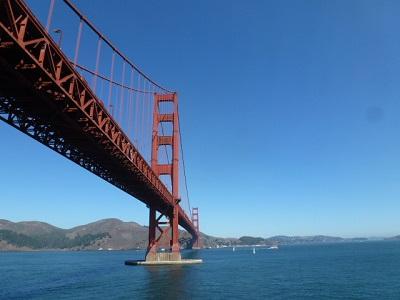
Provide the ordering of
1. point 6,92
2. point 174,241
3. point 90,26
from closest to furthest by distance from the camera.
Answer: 1. point 6,92
2. point 90,26
3. point 174,241

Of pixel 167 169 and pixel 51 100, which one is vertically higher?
pixel 167 169

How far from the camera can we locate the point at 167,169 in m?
67.2

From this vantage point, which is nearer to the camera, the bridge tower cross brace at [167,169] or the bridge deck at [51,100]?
the bridge deck at [51,100]

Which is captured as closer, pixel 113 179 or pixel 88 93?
pixel 88 93

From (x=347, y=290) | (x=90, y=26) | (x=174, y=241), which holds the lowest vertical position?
(x=347, y=290)

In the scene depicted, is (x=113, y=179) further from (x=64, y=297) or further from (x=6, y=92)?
(x=6, y=92)

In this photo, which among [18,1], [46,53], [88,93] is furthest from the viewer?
[88,93]

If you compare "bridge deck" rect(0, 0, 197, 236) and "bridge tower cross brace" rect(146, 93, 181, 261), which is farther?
"bridge tower cross brace" rect(146, 93, 181, 261)

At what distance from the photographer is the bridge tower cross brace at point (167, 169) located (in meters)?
65.8

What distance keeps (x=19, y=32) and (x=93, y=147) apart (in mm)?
15760

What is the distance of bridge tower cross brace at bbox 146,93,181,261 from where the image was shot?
6581 cm

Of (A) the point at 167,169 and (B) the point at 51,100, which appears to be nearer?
(B) the point at 51,100

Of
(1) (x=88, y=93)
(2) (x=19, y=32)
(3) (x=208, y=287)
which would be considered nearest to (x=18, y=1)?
(2) (x=19, y=32)

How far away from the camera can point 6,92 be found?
22.3 m
